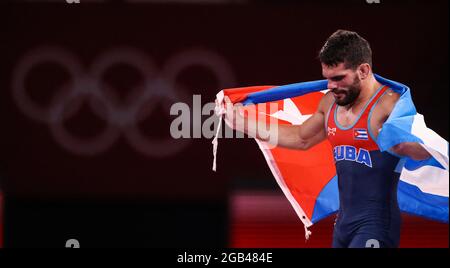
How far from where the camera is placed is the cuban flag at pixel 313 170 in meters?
5.23

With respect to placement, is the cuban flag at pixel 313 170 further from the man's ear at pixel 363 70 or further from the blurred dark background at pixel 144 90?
the blurred dark background at pixel 144 90

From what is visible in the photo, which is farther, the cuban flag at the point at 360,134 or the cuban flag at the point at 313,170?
the cuban flag at the point at 313,170

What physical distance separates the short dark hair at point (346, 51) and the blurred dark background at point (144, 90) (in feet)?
10.2

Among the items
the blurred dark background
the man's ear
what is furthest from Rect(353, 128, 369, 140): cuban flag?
the blurred dark background

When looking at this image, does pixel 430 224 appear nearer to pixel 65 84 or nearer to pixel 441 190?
pixel 441 190

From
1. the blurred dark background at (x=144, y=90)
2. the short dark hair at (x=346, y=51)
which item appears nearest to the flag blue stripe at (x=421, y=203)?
the short dark hair at (x=346, y=51)

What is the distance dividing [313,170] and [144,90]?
10.5ft

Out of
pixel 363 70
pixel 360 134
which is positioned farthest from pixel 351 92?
pixel 360 134

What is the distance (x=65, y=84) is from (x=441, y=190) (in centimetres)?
457

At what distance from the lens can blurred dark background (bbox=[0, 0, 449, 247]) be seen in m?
8.17

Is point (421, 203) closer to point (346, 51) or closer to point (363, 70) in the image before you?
point (363, 70)

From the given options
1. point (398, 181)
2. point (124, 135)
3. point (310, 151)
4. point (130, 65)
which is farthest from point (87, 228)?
point (398, 181)

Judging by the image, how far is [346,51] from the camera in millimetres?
4914
